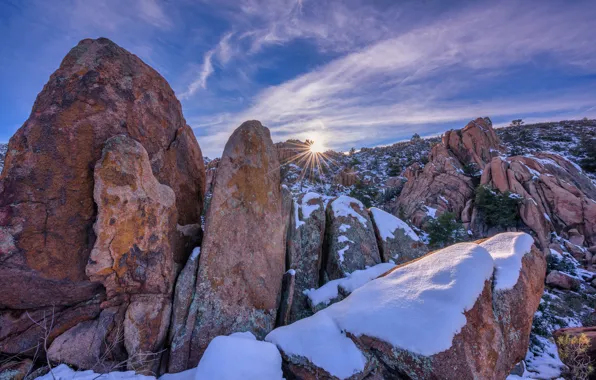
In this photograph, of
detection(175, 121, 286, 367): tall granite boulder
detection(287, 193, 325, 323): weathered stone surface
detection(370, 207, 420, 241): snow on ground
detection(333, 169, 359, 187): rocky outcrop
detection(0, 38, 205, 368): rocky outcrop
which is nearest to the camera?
detection(0, 38, 205, 368): rocky outcrop

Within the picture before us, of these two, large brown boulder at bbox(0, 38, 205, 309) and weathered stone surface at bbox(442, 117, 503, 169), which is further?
weathered stone surface at bbox(442, 117, 503, 169)

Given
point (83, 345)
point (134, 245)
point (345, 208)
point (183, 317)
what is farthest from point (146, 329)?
point (345, 208)

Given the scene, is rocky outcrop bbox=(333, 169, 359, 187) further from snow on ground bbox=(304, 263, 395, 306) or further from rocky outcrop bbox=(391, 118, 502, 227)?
snow on ground bbox=(304, 263, 395, 306)

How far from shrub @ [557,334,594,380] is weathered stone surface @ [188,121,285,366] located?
9.07 meters

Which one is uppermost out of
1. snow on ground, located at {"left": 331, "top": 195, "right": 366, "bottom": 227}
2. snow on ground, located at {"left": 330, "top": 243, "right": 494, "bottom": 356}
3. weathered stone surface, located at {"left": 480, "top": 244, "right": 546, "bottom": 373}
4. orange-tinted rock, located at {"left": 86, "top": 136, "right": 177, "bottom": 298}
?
orange-tinted rock, located at {"left": 86, "top": 136, "right": 177, "bottom": 298}

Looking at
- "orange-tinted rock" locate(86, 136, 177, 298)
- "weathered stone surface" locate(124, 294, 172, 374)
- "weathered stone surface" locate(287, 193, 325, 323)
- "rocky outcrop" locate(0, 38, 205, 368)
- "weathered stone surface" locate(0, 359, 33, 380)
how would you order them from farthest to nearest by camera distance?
"weathered stone surface" locate(287, 193, 325, 323) < "weathered stone surface" locate(124, 294, 172, 374) < "orange-tinted rock" locate(86, 136, 177, 298) < "rocky outcrop" locate(0, 38, 205, 368) < "weathered stone surface" locate(0, 359, 33, 380)

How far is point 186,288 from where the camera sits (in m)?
5.45

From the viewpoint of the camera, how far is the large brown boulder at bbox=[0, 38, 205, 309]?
4141mm

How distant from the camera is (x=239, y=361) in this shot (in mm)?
3830

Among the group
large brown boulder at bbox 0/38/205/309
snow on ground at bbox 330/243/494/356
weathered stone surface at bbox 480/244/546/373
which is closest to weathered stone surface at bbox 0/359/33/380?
large brown boulder at bbox 0/38/205/309

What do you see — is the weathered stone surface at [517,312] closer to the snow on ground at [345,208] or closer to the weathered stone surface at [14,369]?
the snow on ground at [345,208]

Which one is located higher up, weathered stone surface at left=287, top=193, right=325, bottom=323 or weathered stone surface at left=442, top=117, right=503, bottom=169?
weathered stone surface at left=442, top=117, right=503, bottom=169

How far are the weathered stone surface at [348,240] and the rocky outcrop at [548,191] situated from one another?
18179 mm

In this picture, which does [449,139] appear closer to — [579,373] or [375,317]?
[579,373]
